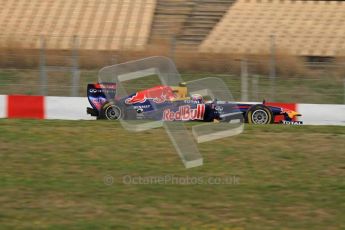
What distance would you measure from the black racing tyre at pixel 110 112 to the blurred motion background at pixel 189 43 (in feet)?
5.57

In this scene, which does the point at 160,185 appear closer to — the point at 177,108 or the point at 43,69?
the point at 177,108

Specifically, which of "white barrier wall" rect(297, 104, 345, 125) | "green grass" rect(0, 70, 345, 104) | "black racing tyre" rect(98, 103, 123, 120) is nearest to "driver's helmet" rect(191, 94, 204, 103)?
"black racing tyre" rect(98, 103, 123, 120)

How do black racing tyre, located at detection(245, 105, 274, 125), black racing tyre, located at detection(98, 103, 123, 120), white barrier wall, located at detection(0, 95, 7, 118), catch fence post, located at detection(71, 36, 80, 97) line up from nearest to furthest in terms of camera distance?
black racing tyre, located at detection(245, 105, 274, 125) → black racing tyre, located at detection(98, 103, 123, 120) → white barrier wall, located at detection(0, 95, 7, 118) → catch fence post, located at detection(71, 36, 80, 97)

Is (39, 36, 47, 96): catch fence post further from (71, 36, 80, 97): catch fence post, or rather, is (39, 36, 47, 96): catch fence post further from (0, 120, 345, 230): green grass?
(0, 120, 345, 230): green grass

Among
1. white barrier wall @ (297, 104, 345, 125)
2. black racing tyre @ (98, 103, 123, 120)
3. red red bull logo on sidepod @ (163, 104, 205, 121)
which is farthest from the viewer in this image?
white barrier wall @ (297, 104, 345, 125)

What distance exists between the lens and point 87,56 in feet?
46.7

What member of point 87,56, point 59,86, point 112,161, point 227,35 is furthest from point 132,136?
point 227,35

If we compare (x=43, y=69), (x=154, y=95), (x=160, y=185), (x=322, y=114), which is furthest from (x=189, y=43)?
(x=160, y=185)

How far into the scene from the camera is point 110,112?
38.2 feet

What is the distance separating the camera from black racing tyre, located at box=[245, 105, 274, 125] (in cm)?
1143

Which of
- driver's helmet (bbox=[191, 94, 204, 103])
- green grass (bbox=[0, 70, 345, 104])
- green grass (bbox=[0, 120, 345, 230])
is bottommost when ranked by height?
green grass (bbox=[0, 120, 345, 230])

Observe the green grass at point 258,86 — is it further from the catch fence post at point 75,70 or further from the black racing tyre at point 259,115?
the black racing tyre at point 259,115

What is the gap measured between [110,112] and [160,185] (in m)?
5.67

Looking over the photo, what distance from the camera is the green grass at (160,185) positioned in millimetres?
5426
